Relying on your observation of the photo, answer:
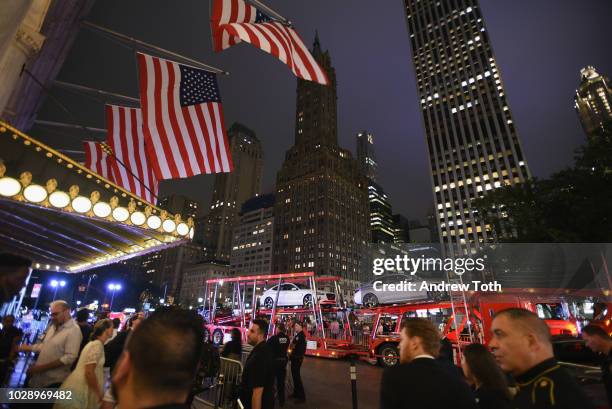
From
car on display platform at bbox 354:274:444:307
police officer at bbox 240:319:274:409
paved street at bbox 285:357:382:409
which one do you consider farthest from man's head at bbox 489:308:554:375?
car on display platform at bbox 354:274:444:307

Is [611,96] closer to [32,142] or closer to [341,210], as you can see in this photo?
[341,210]

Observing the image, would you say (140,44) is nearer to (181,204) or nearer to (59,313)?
(59,313)

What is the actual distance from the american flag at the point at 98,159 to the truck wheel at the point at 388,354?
11.9 m

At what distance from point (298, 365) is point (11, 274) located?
6712 millimetres

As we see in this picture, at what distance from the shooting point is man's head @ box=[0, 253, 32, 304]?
10.1 feet

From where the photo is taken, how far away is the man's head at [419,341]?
2.74 m

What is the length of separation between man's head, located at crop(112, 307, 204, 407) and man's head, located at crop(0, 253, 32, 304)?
260cm

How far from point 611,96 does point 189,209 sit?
704 feet

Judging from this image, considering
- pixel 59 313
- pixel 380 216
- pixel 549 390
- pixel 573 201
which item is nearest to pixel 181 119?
pixel 59 313

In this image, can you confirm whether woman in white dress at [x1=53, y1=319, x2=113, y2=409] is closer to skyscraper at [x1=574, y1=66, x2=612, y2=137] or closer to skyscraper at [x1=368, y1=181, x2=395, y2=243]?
skyscraper at [x1=368, y1=181, x2=395, y2=243]

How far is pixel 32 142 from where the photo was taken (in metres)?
4.93

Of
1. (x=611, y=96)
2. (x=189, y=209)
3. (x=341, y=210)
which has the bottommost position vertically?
(x=341, y=210)

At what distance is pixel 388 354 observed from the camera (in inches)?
475

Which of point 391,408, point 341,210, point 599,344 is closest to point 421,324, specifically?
point 391,408
